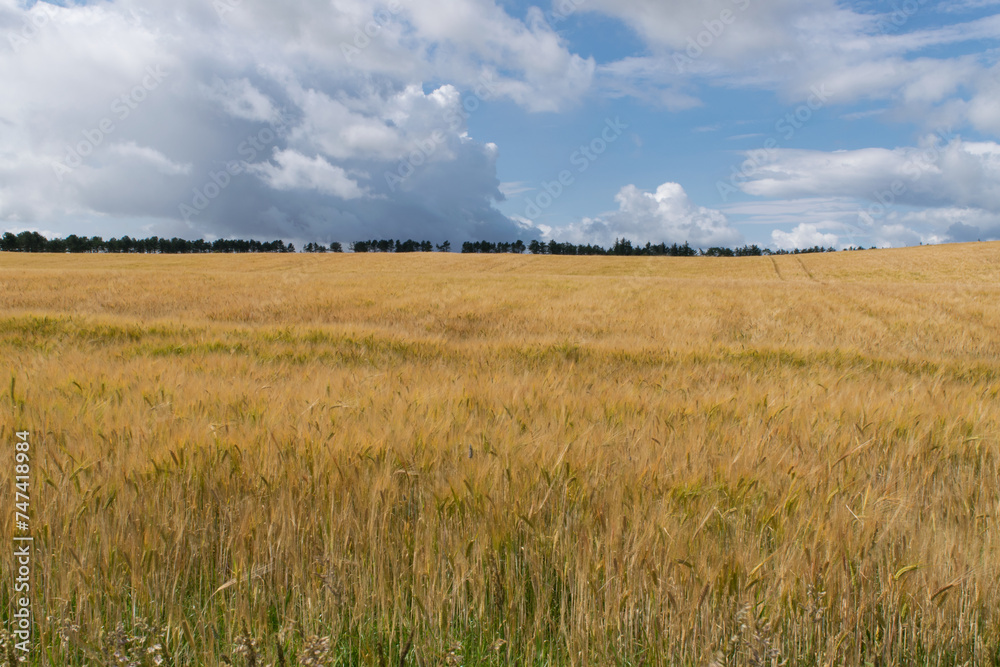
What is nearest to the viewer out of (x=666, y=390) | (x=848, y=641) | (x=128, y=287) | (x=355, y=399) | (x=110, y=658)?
(x=110, y=658)

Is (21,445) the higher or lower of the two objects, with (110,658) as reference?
higher

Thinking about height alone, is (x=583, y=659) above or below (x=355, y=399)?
below

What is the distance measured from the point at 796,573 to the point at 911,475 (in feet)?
3.84

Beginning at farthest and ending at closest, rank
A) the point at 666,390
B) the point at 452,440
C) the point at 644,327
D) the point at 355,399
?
the point at 644,327 → the point at 666,390 → the point at 355,399 → the point at 452,440

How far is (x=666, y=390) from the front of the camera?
3.75 metres

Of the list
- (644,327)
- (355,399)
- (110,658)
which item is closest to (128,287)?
(644,327)

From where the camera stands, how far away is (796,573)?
1.37 meters

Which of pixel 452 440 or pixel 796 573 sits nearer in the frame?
pixel 796 573

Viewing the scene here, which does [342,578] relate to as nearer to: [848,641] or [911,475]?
[848,641]

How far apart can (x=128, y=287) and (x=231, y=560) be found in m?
22.0

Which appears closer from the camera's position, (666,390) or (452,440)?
(452,440)

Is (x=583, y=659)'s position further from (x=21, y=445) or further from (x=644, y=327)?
(x=644, y=327)

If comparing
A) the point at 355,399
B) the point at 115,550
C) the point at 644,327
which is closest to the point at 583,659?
the point at 115,550

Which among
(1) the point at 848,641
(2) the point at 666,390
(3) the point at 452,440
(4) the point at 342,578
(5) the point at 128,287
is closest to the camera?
(1) the point at 848,641
